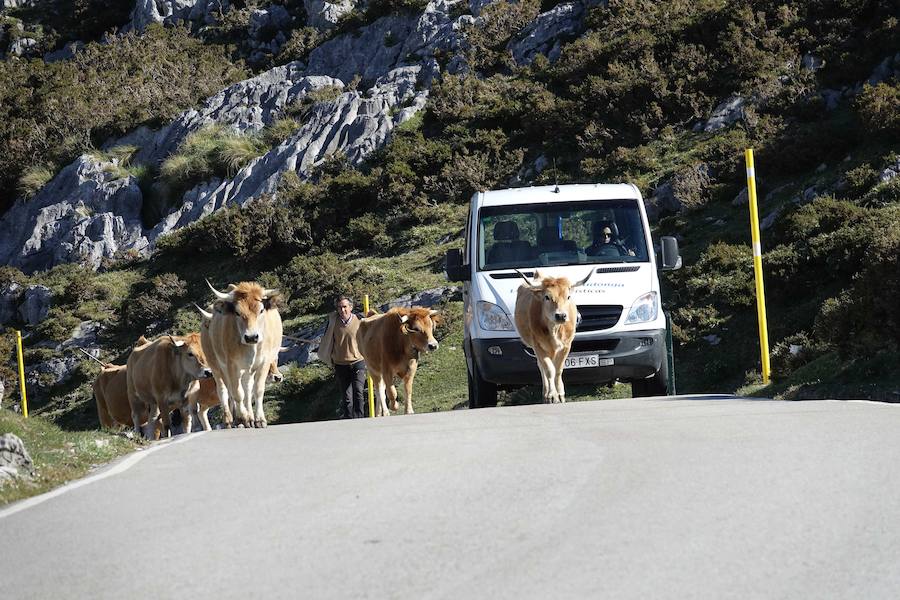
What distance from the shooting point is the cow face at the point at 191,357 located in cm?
1762

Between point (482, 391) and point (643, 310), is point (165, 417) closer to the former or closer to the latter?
point (482, 391)

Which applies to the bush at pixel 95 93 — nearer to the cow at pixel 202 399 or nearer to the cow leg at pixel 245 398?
the cow at pixel 202 399

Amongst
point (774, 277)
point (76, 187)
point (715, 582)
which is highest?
point (76, 187)

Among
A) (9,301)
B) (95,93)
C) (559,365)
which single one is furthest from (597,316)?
(95,93)

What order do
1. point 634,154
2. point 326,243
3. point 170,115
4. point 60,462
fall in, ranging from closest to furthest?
point 60,462 < point 634,154 < point 326,243 < point 170,115

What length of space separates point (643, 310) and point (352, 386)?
19.7ft

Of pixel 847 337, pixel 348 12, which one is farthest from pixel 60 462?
pixel 348 12

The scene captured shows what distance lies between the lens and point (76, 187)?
4756cm

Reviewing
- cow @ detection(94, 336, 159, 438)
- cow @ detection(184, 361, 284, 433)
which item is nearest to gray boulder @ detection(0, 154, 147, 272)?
cow @ detection(94, 336, 159, 438)

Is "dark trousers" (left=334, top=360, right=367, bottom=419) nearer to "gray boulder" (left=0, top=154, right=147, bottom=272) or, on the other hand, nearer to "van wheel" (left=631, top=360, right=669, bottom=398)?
"van wheel" (left=631, top=360, right=669, bottom=398)

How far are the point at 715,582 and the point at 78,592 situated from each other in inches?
105

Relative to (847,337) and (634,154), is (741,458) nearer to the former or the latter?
(847,337)

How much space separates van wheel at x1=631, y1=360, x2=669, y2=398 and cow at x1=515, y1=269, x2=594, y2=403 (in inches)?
55.6

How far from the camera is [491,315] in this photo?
15.4 m
